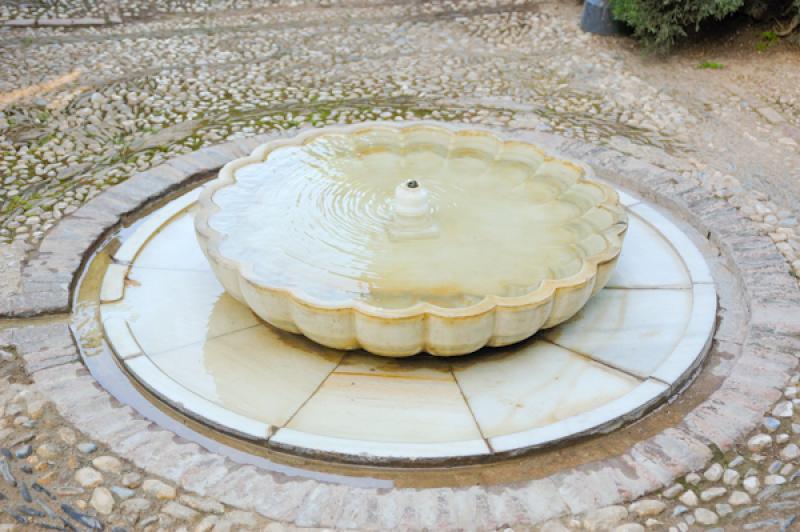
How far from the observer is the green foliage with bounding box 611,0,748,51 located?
794 centimetres

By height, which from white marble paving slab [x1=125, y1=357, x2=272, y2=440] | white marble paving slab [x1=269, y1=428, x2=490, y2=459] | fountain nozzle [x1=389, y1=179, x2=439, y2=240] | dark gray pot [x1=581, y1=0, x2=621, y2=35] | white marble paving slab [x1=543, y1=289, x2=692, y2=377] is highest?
dark gray pot [x1=581, y1=0, x2=621, y2=35]

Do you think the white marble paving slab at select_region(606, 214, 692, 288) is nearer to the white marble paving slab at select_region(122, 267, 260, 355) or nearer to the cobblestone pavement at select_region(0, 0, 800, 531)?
the cobblestone pavement at select_region(0, 0, 800, 531)

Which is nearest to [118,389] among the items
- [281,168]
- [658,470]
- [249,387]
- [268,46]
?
[249,387]

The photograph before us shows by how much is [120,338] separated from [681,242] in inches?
145

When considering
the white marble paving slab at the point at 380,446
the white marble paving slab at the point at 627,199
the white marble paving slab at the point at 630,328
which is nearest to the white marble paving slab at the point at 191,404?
the white marble paving slab at the point at 380,446

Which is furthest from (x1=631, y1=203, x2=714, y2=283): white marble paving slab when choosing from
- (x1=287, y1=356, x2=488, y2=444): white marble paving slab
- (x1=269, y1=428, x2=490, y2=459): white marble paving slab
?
(x1=269, y1=428, x2=490, y2=459): white marble paving slab

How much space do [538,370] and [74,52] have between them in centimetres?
676

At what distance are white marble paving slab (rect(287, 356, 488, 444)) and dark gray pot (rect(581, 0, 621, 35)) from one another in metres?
6.30

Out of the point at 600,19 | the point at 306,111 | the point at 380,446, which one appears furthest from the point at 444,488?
the point at 600,19

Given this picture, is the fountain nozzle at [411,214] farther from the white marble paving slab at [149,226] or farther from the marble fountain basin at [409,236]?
the white marble paving slab at [149,226]

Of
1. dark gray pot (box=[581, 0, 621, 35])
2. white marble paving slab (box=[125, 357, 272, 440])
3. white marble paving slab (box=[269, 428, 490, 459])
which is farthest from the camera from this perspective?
dark gray pot (box=[581, 0, 621, 35])

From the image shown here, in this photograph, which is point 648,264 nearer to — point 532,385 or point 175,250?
point 532,385

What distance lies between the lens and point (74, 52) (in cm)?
826

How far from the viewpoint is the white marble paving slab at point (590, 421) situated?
3.58 meters
